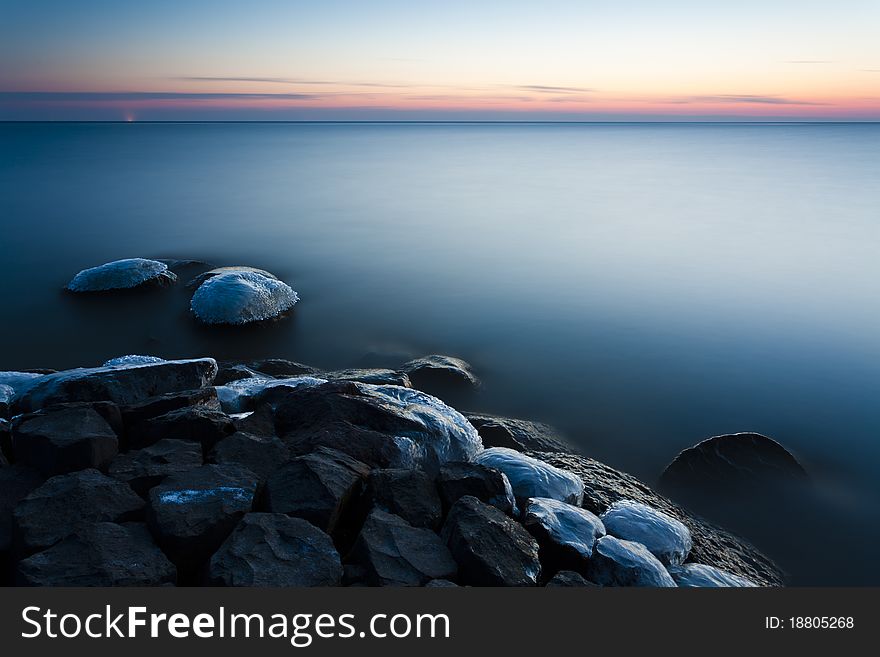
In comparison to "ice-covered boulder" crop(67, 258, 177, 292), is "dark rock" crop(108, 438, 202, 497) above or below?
above

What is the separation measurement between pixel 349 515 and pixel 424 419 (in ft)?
4.95

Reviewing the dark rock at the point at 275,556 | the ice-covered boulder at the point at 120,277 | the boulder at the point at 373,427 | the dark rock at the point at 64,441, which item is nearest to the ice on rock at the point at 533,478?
the boulder at the point at 373,427

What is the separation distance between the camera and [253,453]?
486 centimetres

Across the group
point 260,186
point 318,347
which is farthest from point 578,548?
point 260,186

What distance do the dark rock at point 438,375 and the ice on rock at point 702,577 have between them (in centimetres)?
465

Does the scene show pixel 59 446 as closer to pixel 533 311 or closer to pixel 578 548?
pixel 578 548

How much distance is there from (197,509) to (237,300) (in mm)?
7599

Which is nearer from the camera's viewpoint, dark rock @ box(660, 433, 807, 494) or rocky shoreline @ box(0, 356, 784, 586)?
rocky shoreline @ box(0, 356, 784, 586)

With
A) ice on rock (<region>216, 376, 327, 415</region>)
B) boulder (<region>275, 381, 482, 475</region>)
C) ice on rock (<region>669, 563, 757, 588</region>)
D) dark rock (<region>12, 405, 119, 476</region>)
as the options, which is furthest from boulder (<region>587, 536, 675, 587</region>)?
dark rock (<region>12, 405, 119, 476</region>)

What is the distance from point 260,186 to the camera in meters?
34.1

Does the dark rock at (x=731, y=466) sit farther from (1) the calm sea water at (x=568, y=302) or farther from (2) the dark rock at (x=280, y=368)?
(2) the dark rock at (x=280, y=368)

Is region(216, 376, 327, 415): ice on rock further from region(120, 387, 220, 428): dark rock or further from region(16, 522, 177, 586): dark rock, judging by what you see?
region(16, 522, 177, 586): dark rock

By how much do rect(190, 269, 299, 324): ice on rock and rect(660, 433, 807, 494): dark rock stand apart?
24.4 ft

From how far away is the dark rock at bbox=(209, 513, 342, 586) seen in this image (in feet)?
12.0
